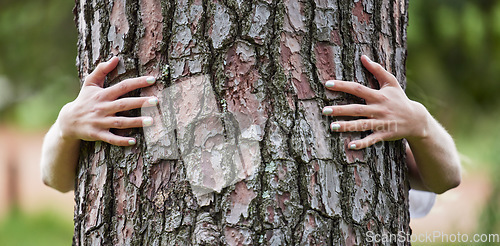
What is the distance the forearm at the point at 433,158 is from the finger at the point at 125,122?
0.77m

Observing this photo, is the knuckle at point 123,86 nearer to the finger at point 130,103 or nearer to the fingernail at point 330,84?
the finger at point 130,103

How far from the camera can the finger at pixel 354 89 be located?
1264mm

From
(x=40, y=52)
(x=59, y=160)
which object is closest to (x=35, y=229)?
(x=40, y=52)

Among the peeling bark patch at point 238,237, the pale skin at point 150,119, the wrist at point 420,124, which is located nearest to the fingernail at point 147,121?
the pale skin at point 150,119

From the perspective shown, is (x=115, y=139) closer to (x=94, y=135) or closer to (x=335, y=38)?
(x=94, y=135)

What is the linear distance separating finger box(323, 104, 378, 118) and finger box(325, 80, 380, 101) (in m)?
0.03

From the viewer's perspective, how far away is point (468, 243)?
2436mm

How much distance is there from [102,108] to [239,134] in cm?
39

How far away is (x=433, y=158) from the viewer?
1536mm

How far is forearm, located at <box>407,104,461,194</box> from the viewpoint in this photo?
4.74 feet

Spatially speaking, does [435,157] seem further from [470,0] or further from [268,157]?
[470,0]

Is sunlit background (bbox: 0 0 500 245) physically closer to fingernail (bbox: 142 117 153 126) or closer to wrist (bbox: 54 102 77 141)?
wrist (bbox: 54 102 77 141)

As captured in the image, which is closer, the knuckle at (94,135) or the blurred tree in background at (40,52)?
the knuckle at (94,135)

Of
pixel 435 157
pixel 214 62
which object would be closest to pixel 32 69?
pixel 214 62
